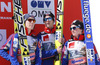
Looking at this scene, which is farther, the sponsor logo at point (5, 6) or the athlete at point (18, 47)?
the sponsor logo at point (5, 6)

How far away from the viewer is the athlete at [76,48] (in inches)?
155

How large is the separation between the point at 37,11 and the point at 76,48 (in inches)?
52.6

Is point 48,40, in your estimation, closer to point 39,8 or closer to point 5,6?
point 39,8

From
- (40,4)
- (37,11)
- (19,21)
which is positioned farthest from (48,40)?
(40,4)

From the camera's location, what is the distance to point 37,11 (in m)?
4.80

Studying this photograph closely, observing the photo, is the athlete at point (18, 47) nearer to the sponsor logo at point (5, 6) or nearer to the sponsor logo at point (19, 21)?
the sponsor logo at point (19, 21)

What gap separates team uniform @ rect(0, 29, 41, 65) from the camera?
3.77 meters

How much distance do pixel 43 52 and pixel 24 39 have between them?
54 cm

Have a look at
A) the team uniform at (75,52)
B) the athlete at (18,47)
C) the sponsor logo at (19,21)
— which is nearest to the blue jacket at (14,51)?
the athlete at (18,47)

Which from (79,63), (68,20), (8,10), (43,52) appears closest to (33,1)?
(8,10)

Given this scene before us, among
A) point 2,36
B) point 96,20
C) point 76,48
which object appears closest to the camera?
point 76,48

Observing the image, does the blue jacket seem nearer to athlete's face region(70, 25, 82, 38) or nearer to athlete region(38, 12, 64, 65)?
athlete region(38, 12, 64, 65)

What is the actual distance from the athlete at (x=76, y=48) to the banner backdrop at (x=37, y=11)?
→ 97 centimetres

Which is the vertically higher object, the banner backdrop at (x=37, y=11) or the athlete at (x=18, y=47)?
the banner backdrop at (x=37, y=11)
